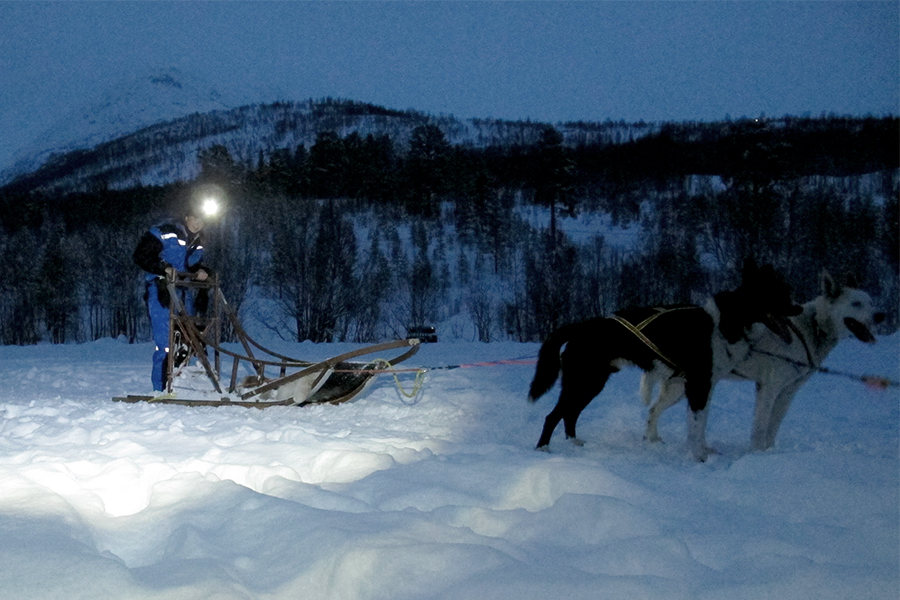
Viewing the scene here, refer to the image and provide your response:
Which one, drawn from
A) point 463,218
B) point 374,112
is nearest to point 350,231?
point 463,218

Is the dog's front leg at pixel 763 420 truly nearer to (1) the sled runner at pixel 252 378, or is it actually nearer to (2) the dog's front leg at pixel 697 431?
(2) the dog's front leg at pixel 697 431

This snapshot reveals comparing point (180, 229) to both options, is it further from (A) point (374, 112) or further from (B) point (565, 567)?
(A) point (374, 112)

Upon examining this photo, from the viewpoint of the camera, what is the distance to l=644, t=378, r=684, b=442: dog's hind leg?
14.6 feet

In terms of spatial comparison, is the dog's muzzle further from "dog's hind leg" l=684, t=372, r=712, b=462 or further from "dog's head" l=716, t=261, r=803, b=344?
"dog's hind leg" l=684, t=372, r=712, b=462

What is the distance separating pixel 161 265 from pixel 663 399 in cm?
450

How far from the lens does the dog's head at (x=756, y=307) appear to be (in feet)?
13.0

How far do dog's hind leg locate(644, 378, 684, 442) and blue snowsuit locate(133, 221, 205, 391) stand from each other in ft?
14.3

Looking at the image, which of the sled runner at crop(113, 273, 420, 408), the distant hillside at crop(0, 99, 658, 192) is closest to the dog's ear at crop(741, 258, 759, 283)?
the sled runner at crop(113, 273, 420, 408)

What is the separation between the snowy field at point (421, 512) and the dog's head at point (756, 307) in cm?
79

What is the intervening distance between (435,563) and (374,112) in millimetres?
83599

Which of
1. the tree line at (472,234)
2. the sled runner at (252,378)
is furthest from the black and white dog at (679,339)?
the tree line at (472,234)

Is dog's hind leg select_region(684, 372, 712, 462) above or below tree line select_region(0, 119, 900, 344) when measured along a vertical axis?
below

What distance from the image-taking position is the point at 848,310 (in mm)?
3938

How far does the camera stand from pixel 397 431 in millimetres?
4680
